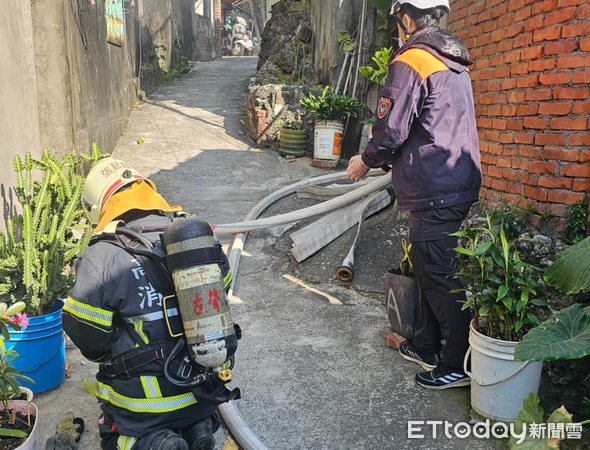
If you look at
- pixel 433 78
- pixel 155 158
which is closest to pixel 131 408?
pixel 433 78

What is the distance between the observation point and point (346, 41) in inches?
378

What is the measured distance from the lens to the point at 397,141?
3.13 meters

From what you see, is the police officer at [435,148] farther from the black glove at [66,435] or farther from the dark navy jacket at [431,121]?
the black glove at [66,435]

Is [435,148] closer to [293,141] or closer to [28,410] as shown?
[28,410]

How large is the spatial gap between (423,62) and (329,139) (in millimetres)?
5350

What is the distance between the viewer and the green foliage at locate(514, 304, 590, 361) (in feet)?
6.80

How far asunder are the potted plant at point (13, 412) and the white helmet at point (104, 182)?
0.55 metres

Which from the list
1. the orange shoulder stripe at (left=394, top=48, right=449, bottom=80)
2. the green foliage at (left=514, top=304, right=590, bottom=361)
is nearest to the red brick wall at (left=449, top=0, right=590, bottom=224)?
the orange shoulder stripe at (left=394, top=48, right=449, bottom=80)

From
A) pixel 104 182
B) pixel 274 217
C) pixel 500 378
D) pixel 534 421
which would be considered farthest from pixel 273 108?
pixel 534 421

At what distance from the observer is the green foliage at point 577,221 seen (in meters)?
3.11

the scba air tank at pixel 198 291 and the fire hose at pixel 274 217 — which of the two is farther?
the fire hose at pixel 274 217

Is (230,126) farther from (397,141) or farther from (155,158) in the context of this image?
(397,141)

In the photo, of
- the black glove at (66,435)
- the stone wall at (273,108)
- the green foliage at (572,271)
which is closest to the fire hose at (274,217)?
the black glove at (66,435)

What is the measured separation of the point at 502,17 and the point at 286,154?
17.7ft
